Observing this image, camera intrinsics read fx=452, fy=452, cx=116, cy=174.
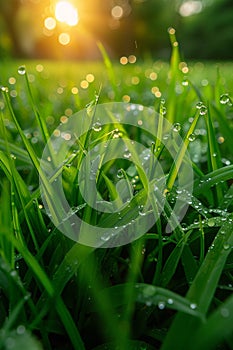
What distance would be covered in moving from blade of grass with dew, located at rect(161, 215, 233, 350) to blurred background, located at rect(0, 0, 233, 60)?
43.8 feet

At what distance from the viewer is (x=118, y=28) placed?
17234 mm

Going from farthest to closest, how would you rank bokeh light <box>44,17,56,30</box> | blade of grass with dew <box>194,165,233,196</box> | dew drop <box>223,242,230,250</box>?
1. bokeh light <box>44,17,56,30</box>
2. blade of grass with dew <box>194,165,233,196</box>
3. dew drop <box>223,242,230,250</box>

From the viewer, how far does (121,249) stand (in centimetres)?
64

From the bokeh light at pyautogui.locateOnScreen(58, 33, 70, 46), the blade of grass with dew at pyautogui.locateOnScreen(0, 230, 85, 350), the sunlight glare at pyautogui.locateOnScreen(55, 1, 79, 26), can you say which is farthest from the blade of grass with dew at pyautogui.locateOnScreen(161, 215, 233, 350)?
the bokeh light at pyautogui.locateOnScreen(58, 33, 70, 46)

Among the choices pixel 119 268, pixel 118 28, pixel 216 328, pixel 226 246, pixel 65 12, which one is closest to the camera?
pixel 216 328

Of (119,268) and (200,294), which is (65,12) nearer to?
(119,268)

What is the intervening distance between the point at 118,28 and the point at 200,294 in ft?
58.1

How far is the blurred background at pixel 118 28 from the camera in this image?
14.9m

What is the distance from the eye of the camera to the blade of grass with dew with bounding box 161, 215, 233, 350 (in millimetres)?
438

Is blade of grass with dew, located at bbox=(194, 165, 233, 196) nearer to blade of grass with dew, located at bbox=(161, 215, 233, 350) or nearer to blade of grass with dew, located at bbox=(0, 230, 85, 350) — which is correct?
blade of grass with dew, located at bbox=(161, 215, 233, 350)

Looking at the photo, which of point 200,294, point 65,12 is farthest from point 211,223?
point 65,12

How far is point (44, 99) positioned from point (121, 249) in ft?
4.37

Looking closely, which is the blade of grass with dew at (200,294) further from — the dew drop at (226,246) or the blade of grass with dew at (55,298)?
the blade of grass with dew at (55,298)

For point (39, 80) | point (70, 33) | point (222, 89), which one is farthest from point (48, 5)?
point (222, 89)
